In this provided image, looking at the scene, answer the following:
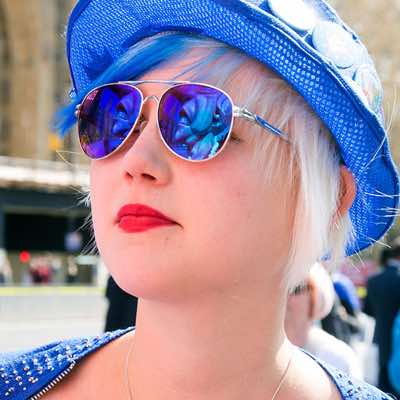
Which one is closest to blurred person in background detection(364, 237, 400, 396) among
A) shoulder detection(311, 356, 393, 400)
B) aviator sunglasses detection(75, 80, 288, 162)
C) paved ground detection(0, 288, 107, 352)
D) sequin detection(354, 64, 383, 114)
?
shoulder detection(311, 356, 393, 400)

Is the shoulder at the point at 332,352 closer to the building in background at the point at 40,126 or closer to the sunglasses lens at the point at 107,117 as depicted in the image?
the sunglasses lens at the point at 107,117

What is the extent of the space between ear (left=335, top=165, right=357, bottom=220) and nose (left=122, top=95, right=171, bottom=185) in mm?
410

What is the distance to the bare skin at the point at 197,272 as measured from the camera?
1.18 meters

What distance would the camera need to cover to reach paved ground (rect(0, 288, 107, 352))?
12.3 metres

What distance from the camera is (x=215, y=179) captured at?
121 cm

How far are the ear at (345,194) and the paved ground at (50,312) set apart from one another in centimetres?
1055

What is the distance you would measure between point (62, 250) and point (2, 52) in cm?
1151

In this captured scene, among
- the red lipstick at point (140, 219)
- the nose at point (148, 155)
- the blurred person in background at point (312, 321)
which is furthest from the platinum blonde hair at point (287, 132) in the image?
the blurred person in background at point (312, 321)

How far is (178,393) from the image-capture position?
4.17 ft

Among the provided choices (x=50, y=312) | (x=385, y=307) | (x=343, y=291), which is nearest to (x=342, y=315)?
(x=343, y=291)

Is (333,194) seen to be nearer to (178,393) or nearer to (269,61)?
(269,61)

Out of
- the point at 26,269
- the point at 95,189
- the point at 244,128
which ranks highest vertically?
the point at 244,128

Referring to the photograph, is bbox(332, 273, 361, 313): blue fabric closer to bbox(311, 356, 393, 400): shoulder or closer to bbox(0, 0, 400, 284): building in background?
bbox(311, 356, 393, 400): shoulder

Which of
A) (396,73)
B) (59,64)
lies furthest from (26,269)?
(396,73)
